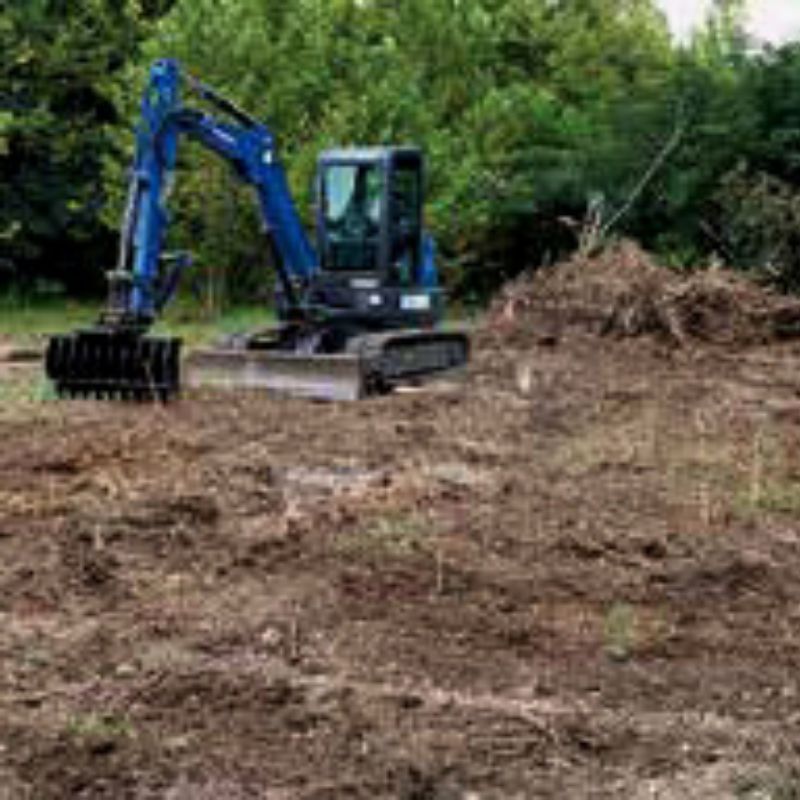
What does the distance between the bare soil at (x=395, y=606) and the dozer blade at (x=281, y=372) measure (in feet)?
3.95

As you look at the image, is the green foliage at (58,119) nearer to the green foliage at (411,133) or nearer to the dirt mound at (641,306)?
the green foliage at (411,133)

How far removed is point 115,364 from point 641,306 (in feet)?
26.8

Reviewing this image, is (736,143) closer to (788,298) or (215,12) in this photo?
(788,298)

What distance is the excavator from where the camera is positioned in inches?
568

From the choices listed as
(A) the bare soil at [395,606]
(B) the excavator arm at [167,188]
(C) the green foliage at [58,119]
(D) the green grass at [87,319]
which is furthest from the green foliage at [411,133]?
(A) the bare soil at [395,606]

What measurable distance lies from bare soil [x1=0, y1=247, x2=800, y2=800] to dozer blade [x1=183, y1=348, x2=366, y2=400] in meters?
1.21

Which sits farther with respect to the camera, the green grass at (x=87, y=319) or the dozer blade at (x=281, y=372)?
the green grass at (x=87, y=319)

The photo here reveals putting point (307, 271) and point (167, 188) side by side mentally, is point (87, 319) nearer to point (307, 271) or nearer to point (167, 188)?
point (307, 271)

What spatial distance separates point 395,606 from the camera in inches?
280

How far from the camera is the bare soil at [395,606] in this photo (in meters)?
5.18

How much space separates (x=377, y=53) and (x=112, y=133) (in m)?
4.51

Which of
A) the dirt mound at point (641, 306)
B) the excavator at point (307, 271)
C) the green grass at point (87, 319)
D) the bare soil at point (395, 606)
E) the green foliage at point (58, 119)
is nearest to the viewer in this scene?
the bare soil at point (395, 606)

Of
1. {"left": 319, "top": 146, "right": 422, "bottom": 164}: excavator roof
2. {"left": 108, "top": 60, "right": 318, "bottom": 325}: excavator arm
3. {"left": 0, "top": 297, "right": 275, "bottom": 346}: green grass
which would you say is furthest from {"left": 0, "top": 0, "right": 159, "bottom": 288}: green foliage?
{"left": 319, "top": 146, "right": 422, "bottom": 164}: excavator roof

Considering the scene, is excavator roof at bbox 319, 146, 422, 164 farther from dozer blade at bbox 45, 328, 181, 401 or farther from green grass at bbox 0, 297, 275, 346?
green grass at bbox 0, 297, 275, 346
